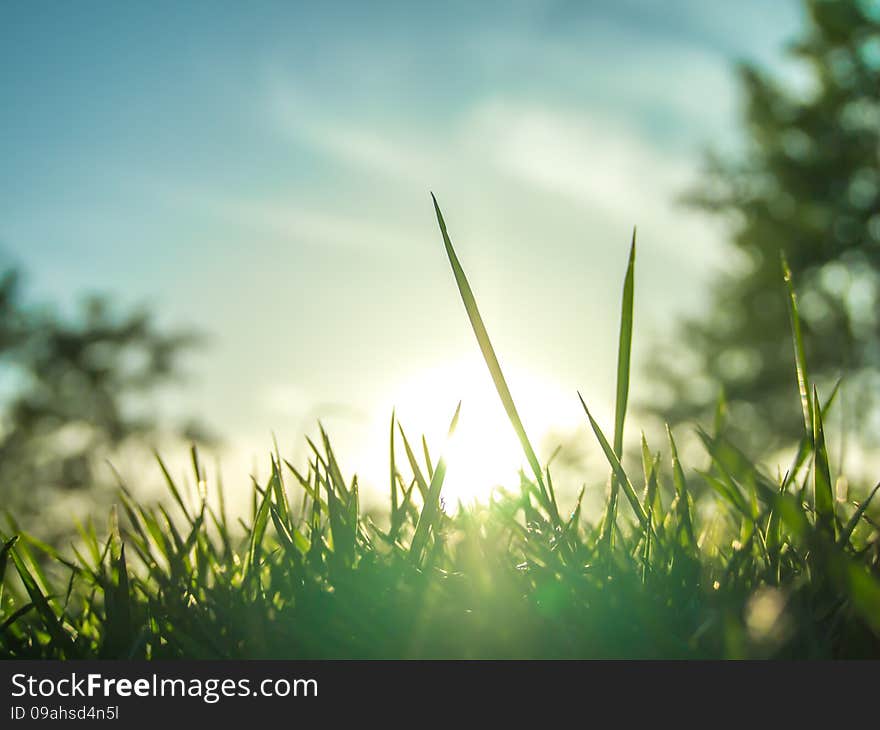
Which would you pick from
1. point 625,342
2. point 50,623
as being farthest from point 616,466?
point 50,623

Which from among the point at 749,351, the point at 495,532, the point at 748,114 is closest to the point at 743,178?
the point at 748,114

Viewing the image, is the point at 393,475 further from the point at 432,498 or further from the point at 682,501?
the point at 682,501

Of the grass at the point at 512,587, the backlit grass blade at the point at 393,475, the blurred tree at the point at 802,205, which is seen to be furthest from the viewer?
the blurred tree at the point at 802,205

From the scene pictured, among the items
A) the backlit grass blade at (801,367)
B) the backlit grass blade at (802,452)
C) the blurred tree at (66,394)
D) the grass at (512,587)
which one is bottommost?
the grass at (512,587)

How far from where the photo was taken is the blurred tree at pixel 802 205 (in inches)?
707

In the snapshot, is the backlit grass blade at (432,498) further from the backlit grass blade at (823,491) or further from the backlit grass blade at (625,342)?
the backlit grass blade at (823,491)

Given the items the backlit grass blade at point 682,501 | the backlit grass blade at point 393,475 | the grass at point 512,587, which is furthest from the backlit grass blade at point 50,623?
the backlit grass blade at point 682,501

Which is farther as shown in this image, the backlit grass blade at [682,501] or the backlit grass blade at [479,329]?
the backlit grass blade at [682,501]

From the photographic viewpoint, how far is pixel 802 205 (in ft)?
61.0

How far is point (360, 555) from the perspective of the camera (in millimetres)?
720

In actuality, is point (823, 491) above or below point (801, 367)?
below

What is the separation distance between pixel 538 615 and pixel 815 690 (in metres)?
0.21

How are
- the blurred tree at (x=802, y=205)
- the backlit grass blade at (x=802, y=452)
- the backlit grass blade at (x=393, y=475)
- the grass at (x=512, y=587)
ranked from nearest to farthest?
the grass at (x=512, y=587), the backlit grass blade at (x=802, y=452), the backlit grass blade at (x=393, y=475), the blurred tree at (x=802, y=205)

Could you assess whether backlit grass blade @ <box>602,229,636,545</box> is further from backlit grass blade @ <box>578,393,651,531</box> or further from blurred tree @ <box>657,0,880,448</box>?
blurred tree @ <box>657,0,880,448</box>
